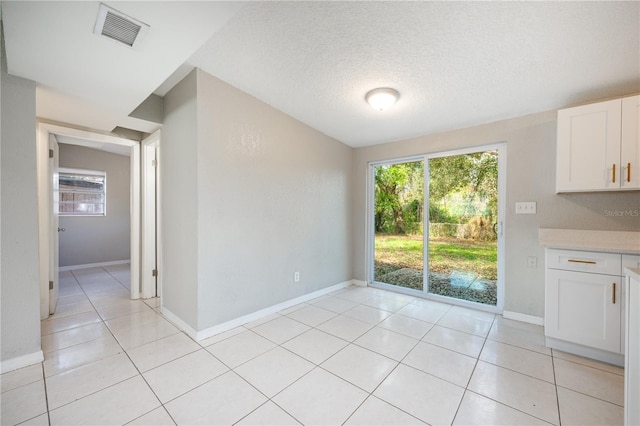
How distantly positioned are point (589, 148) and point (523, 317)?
181cm

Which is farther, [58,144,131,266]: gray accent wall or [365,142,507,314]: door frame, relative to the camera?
[58,144,131,266]: gray accent wall

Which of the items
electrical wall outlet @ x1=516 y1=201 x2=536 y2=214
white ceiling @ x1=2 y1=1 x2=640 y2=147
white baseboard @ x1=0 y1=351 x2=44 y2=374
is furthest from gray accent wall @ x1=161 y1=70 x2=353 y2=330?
electrical wall outlet @ x1=516 y1=201 x2=536 y2=214

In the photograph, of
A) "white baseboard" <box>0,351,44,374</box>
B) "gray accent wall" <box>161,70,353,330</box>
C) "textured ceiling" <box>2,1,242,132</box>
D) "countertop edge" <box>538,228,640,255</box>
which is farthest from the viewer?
"gray accent wall" <box>161,70,353,330</box>

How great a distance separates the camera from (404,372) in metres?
1.85

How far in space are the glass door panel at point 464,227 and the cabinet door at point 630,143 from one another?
1.02 m

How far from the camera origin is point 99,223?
17.4 ft

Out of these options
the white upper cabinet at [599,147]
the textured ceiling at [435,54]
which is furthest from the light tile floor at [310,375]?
the textured ceiling at [435,54]

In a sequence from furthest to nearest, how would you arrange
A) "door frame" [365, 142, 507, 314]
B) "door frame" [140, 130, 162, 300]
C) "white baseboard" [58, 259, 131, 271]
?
"white baseboard" [58, 259, 131, 271]
"door frame" [140, 130, 162, 300]
"door frame" [365, 142, 507, 314]

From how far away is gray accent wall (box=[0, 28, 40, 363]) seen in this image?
5.97 feet

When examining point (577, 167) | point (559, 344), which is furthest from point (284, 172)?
point (559, 344)

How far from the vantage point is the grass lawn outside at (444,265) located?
3209 millimetres

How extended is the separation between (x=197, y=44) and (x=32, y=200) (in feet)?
5.94

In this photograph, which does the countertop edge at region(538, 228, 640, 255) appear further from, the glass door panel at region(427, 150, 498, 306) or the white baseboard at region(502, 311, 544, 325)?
the white baseboard at region(502, 311, 544, 325)

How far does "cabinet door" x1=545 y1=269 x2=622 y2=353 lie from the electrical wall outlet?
2.52 ft
